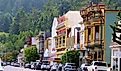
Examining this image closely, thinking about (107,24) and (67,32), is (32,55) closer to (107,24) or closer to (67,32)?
(67,32)

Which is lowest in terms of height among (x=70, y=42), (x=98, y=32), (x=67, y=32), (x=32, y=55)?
(x=32, y=55)

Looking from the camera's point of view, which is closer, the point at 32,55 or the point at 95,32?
the point at 95,32

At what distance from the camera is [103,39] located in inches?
2803

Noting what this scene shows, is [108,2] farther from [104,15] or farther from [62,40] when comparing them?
[104,15]

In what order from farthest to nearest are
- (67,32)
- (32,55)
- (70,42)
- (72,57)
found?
(32,55) < (67,32) < (70,42) < (72,57)

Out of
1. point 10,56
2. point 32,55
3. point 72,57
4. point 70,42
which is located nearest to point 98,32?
point 72,57

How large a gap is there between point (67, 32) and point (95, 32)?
23.8 meters

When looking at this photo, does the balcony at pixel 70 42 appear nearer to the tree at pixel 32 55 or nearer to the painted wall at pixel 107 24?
the painted wall at pixel 107 24

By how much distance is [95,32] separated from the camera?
Answer: 7388cm

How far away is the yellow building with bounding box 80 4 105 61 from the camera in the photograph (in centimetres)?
7188

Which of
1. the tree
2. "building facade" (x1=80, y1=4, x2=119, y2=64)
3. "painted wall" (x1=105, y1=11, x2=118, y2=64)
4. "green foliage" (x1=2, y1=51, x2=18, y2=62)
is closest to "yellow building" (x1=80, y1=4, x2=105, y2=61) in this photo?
"building facade" (x1=80, y1=4, x2=119, y2=64)

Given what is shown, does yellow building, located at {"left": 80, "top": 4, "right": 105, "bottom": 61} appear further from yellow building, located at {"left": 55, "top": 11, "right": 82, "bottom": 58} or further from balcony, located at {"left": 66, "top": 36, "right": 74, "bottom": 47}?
balcony, located at {"left": 66, "top": 36, "right": 74, "bottom": 47}

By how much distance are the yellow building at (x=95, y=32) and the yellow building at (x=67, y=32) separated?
1163 cm

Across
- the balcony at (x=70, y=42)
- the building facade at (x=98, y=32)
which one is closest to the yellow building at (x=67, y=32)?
the balcony at (x=70, y=42)
